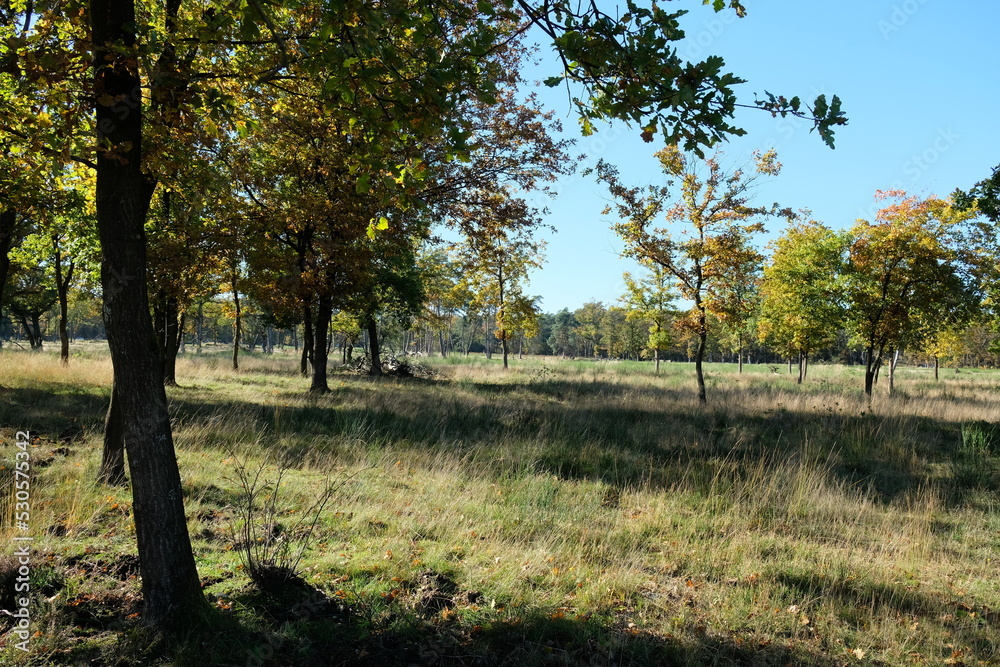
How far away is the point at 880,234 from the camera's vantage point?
1622 centimetres

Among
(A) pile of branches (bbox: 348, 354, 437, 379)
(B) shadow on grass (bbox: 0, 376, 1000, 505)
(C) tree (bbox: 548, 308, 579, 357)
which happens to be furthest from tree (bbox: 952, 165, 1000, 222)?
(C) tree (bbox: 548, 308, 579, 357)

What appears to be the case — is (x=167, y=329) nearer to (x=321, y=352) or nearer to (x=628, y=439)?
(x=321, y=352)

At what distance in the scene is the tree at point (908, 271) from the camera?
15852 millimetres

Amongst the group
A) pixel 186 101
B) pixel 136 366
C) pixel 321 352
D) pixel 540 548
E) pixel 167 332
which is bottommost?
pixel 540 548

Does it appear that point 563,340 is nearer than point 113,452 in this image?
No

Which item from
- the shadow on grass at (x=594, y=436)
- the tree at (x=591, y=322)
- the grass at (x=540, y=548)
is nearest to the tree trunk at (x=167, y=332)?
the shadow on grass at (x=594, y=436)

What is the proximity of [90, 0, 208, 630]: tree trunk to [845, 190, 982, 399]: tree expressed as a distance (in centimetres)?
1895

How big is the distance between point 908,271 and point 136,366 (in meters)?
20.1

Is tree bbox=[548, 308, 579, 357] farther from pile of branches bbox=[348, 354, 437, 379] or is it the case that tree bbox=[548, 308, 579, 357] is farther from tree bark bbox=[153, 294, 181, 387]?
tree bark bbox=[153, 294, 181, 387]

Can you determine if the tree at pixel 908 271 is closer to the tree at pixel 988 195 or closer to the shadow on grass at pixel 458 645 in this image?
the tree at pixel 988 195

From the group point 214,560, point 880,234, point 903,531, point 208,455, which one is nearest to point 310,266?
point 208,455

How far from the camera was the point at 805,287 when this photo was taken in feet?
61.4

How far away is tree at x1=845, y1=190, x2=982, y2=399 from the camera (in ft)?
52.0

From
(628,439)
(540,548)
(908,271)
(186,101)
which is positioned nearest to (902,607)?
(540,548)
